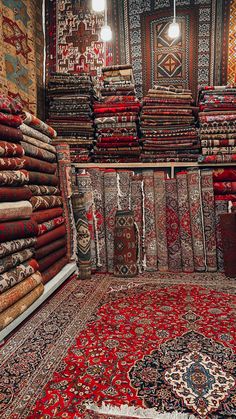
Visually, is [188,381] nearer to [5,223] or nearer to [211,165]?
[5,223]

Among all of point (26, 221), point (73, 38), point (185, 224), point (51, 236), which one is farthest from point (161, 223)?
point (73, 38)

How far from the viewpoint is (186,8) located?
10.5 feet

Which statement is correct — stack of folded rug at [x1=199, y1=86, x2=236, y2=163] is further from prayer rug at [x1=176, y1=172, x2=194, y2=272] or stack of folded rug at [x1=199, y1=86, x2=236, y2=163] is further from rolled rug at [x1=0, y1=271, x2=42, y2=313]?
rolled rug at [x1=0, y1=271, x2=42, y2=313]

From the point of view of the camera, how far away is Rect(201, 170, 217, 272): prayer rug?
8.11ft

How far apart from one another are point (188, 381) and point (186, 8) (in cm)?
349

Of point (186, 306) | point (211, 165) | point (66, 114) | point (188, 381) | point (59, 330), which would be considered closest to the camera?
point (188, 381)

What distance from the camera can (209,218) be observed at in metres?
2.51

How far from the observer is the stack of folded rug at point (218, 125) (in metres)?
2.73

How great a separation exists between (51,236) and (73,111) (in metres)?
1.40

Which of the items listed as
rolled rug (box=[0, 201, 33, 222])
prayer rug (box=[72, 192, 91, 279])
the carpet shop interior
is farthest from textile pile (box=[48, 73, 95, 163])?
rolled rug (box=[0, 201, 33, 222])

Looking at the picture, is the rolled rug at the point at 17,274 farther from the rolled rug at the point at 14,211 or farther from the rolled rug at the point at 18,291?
the rolled rug at the point at 14,211

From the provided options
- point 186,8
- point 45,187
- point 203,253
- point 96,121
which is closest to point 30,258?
point 45,187

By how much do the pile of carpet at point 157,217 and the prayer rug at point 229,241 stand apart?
0.20 meters

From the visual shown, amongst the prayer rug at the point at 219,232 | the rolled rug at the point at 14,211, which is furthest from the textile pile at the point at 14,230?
the prayer rug at the point at 219,232
